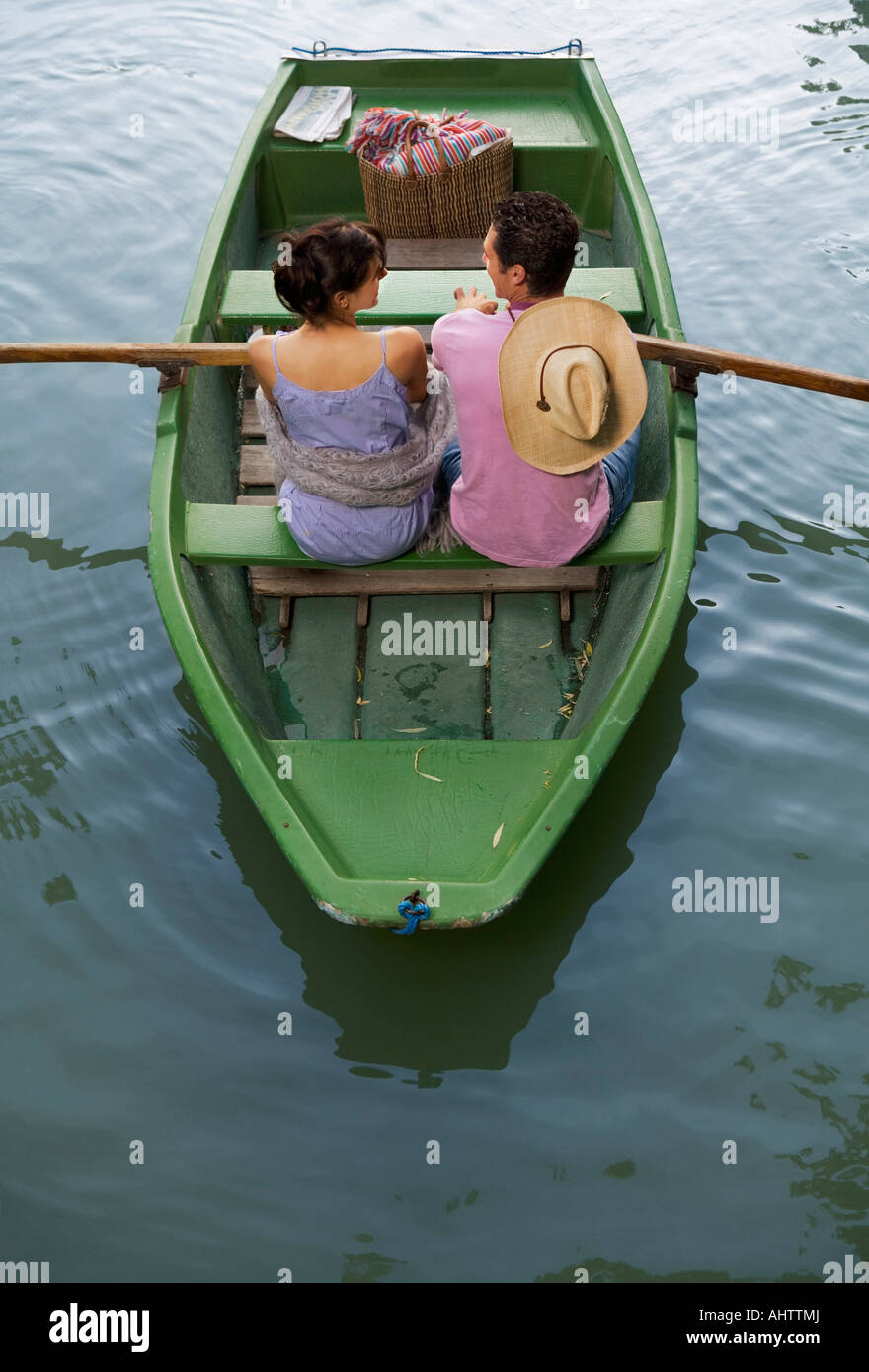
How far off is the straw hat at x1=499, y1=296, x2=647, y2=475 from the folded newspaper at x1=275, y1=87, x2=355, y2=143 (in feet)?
10.4

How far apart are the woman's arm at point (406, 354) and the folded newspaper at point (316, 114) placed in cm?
280

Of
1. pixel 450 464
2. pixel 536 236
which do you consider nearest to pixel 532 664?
pixel 450 464

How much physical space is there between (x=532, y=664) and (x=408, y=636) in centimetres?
42

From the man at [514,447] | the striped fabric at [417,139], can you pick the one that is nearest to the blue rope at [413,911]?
the man at [514,447]

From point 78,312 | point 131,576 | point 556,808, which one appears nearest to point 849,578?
point 556,808

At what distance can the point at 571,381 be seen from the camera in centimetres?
267

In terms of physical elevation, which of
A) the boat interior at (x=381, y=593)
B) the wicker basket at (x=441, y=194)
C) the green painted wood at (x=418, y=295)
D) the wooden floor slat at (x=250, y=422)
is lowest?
the boat interior at (x=381, y=593)

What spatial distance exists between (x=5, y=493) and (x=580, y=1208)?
380 cm

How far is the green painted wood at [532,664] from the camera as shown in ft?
11.4

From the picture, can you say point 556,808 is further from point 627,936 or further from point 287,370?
point 287,370

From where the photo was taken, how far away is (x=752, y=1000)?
3225 millimetres

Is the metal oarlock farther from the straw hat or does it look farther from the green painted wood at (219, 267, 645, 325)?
the straw hat

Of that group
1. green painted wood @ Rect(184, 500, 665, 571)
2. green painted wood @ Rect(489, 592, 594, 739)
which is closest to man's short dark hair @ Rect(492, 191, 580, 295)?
green painted wood @ Rect(184, 500, 665, 571)

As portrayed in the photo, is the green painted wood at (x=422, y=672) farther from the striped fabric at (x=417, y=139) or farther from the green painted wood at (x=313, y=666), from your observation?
the striped fabric at (x=417, y=139)
